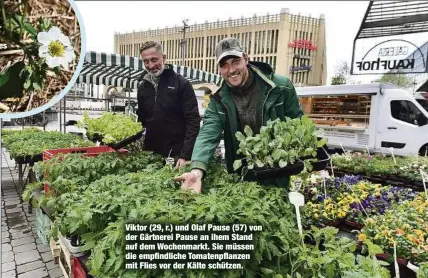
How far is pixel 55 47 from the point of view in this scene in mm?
1581

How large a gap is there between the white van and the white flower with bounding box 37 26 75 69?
8.69 metres

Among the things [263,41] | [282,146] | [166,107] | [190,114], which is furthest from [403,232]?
[263,41]

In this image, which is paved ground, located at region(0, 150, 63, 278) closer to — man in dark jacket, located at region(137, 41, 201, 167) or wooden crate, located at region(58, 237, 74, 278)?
wooden crate, located at region(58, 237, 74, 278)

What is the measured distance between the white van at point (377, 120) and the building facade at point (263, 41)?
1892cm

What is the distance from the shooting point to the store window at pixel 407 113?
29.4ft

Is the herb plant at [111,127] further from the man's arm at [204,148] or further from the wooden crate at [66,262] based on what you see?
the man's arm at [204,148]

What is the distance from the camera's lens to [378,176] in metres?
5.49

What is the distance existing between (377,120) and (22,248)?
902cm

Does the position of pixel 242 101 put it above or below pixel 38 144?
above

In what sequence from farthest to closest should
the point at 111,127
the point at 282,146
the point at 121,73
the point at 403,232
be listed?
the point at 121,73 → the point at 111,127 → the point at 403,232 → the point at 282,146

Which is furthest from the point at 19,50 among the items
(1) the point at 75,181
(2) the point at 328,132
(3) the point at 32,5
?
(2) the point at 328,132

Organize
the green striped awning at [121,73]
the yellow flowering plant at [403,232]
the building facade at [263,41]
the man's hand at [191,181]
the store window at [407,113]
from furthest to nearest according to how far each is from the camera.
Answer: the building facade at [263,41], the store window at [407,113], the green striped awning at [121,73], the yellow flowering plant at [403,232], the man's hand at [191,181]

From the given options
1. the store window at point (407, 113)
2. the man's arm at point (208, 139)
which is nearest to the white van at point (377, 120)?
the store window at point (407, 113)

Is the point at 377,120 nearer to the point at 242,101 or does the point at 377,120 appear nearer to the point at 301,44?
the point at 242,101
